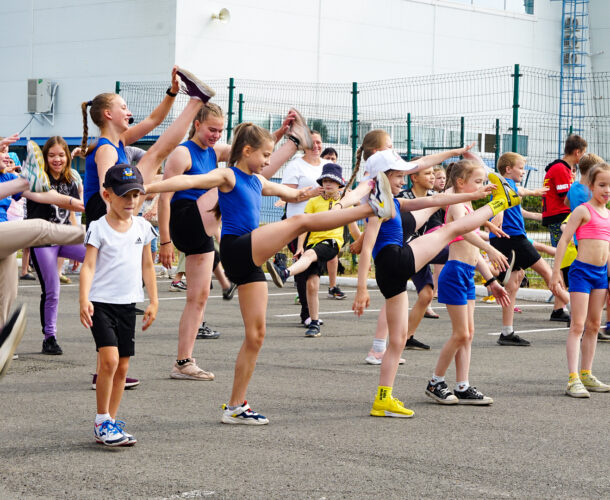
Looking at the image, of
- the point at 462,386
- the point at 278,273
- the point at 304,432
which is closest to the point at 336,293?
the point at 278,273

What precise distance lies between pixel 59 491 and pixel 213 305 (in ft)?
27.9

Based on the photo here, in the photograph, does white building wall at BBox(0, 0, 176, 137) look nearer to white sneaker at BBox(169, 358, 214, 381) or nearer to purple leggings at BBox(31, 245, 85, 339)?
purple leggings at BBox(31, 245, 85, 339)

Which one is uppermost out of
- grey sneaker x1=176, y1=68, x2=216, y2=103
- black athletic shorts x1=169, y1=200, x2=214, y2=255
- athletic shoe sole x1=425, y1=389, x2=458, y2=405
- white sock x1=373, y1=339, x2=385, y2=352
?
grey sneaker x1=176, y1=68, x2=216, y2=103

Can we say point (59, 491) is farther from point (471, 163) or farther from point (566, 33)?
point (566, 33)

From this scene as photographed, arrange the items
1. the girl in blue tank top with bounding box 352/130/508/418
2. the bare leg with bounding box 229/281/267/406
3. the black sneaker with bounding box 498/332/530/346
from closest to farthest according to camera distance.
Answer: the bare leg with bounding box 229/281/267/406 → the girl in blue tank top with bounding box 352/130/508/418 → the black sneaker with bounding box 498/332/530/346

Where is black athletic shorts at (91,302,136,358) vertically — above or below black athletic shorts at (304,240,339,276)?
below

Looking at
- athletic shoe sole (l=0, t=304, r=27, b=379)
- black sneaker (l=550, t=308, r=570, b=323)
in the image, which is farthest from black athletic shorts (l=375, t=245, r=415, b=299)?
black sneaker (l=550, t=308, r=570, b=323)

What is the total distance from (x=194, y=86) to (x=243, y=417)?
2346 millimetres

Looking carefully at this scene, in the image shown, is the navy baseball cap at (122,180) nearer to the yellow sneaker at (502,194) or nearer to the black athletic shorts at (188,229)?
the black athletic shorts at (188,229)

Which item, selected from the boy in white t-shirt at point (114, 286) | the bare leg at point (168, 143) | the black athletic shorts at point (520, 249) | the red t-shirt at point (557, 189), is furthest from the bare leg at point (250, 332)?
the red t-shirt at point (557, 189)

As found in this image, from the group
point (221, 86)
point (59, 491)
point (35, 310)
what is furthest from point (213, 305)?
point (221, 86)

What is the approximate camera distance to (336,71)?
37156 mm

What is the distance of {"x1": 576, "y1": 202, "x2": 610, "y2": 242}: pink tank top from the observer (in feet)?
24.5

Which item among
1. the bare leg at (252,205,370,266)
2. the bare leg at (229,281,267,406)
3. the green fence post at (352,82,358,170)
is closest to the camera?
the bare leg at (252,205,370,266)
